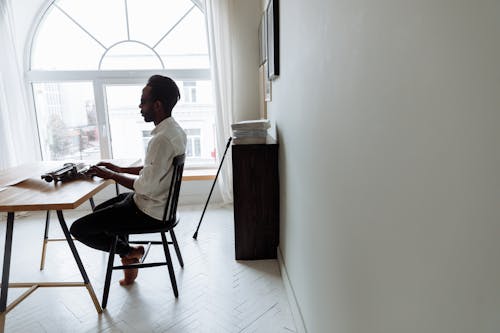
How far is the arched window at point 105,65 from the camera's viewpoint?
12.8ft

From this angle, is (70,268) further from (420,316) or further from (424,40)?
(424,40)

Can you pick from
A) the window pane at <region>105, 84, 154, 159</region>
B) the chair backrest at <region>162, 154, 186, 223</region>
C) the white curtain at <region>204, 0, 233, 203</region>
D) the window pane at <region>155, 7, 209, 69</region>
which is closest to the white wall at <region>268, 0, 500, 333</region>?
the chair backrest at <region>162, 154, 186, 223</region>

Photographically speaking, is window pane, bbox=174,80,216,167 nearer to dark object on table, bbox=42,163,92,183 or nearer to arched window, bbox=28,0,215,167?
arched window, bbox=28,0,215,167

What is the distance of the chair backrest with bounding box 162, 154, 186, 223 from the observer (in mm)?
1920

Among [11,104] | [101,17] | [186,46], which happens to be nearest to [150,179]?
[186,46]

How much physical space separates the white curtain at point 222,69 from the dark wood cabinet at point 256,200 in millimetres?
1423

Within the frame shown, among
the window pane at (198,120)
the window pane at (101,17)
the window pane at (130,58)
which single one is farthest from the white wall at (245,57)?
the window pane at (101,17)

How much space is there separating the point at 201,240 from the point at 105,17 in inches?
117

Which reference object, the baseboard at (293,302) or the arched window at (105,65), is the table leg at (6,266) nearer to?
the baseboard at (293,302)

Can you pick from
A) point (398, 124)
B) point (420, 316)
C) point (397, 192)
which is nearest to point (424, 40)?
point (398, 124)

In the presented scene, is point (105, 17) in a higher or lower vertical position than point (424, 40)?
higher

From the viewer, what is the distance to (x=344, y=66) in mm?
969

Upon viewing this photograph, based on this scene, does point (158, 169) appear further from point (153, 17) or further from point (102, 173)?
point (153, 17)

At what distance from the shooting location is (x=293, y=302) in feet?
6.28
